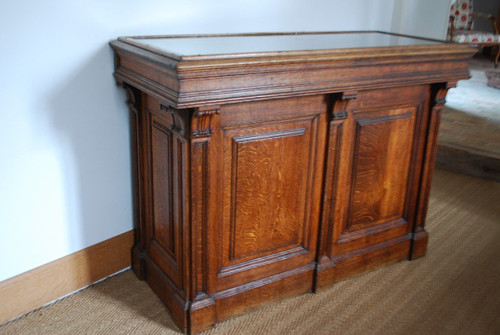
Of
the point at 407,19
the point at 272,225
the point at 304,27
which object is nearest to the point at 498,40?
the point at 407,19

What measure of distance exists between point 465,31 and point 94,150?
21.6 ft

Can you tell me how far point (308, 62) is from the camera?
1.70 meters

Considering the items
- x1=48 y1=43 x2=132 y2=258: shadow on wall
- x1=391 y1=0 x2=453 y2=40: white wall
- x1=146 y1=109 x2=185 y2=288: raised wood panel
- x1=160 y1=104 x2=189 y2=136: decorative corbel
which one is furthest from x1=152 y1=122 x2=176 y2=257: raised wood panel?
x1=391 y1=0 x2=453 y2=40: white wall

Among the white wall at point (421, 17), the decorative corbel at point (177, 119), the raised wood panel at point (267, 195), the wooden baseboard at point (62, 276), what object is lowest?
the wooden baseboard at point (62, 276)

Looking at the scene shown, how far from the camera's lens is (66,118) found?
1.87 m

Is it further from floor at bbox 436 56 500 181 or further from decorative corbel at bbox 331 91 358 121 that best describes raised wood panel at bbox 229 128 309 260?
floor at bbox 436 56 500 181

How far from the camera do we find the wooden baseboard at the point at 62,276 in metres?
1.88

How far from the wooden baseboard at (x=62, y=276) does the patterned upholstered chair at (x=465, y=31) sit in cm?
599

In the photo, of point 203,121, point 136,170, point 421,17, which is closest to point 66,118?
point 136,170

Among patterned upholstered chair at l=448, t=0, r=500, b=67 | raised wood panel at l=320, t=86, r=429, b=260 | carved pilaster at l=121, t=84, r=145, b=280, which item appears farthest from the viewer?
patterned upholstered chair at l=448, t=0, r=500, b=67

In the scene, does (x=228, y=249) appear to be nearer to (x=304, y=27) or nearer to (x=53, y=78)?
(x=53, y=78)

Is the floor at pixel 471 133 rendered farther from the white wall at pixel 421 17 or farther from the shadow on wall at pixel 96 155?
the shadow on wall at pixel 96 155

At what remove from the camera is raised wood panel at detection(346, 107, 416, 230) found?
82.7 inches

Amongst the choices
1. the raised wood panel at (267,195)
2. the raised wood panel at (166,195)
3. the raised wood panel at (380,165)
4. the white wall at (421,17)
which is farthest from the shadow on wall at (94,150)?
the white wall at (421,17)
